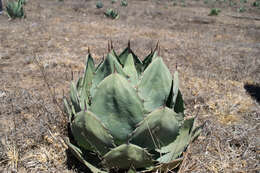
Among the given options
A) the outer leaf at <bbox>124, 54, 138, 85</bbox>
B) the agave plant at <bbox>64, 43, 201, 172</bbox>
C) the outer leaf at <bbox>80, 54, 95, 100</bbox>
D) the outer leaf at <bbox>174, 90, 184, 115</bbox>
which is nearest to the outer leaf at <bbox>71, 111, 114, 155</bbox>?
the agave plant at <bbox>64, 43, 201, 172</bbox>

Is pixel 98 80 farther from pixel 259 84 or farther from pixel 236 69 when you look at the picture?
pixel 236 69

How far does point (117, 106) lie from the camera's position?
1167mm

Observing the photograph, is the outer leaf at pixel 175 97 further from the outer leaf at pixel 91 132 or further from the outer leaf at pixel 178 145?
the outer leaf at pixel 91 132

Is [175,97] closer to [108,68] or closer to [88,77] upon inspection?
[108,68]

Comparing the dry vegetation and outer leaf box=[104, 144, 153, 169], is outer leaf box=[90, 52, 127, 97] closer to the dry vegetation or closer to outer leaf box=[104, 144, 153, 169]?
the dry vegetation

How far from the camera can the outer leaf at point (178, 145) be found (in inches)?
51.3

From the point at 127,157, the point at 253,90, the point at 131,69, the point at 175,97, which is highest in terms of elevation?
the point at 131,69

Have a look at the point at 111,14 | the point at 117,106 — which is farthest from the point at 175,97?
the point at 111,14

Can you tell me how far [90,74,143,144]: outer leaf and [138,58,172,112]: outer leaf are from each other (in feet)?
0.45

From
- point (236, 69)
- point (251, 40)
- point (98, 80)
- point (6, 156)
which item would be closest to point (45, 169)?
point (6, 156)

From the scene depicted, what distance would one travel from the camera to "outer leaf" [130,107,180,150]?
1.14 m

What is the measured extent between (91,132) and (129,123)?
21cm

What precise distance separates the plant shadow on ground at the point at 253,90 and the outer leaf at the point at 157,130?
7.24ft

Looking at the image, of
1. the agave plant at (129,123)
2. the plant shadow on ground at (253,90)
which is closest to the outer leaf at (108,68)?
the agave plant at (129,123)
